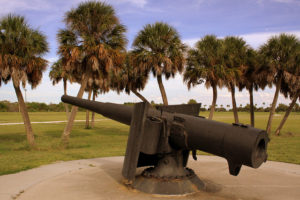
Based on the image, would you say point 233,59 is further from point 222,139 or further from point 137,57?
point 222,139

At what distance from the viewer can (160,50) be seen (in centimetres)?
1617

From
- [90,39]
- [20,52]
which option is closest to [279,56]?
[90,39]

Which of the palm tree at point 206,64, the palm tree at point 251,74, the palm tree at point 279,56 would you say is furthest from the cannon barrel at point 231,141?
the palm tree at point 251,74

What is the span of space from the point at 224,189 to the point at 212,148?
155 centimetres

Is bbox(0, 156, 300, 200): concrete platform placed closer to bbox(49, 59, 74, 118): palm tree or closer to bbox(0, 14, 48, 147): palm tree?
bbox(0, 14, 48, 147): palm tree

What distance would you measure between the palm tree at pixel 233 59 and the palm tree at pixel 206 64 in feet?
1.73

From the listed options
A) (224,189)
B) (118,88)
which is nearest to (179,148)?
(224,189)

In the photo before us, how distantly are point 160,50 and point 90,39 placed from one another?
462 centimetres

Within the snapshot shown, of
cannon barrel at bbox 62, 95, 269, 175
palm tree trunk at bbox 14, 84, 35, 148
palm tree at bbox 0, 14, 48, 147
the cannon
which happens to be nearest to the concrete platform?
the cannon

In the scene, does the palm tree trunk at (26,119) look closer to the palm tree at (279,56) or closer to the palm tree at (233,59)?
the palm tree at (233,59)

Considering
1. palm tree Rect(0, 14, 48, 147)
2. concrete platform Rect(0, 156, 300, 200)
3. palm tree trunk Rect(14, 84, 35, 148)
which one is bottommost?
concrete platform Rect(0, 156, 300, 200)

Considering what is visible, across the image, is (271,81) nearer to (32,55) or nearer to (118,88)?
(118,88)

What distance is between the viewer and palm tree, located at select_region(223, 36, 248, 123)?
1777 cm

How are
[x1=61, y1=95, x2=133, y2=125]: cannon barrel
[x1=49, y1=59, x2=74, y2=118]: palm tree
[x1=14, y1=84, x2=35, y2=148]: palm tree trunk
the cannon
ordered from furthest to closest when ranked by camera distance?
[x1=49, y1=59, x2=74, y2=118]: palm tree
[x1=14, y1=84, x2=35, y2=148]: palm tree trunk
[x1=61, y1=95, x2=133, y2=125]: cannon barrel
the cannon
